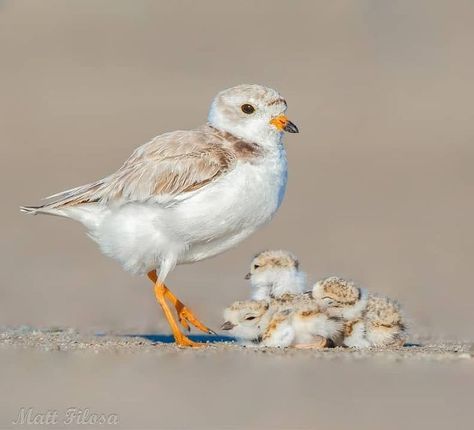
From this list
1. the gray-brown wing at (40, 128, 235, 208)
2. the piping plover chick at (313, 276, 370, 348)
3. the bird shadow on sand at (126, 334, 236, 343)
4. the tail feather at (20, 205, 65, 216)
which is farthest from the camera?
the bird shadow on sand at (126, 334, 236, 343)

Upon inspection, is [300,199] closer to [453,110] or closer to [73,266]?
[73,266]

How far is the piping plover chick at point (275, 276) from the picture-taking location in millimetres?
9797

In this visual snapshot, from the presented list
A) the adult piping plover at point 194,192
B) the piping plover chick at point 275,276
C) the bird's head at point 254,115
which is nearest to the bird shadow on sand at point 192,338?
the piping plover chick at point 275,276

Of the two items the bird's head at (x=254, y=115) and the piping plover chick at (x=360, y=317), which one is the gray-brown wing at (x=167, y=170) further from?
the piping plover chick at (x=360, y=317)

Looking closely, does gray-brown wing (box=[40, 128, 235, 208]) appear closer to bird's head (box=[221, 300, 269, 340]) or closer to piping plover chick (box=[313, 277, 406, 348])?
bird's head (box=[221, 300, 269, 340])

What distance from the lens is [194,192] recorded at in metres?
9.30

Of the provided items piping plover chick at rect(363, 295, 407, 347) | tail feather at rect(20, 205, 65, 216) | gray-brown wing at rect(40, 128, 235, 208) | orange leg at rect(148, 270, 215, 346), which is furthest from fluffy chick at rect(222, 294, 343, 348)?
tail feather at rect(20, 205, 65, 216)

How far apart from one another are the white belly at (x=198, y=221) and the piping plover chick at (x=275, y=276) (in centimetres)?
43

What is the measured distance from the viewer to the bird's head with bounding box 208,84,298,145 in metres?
9.66

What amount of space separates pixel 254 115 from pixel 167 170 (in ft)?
2.48

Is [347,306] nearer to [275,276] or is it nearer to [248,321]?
[248,321]

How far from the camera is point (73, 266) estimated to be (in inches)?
636

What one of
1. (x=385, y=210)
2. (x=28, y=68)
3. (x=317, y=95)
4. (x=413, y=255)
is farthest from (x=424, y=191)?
(x=28, y=68)
